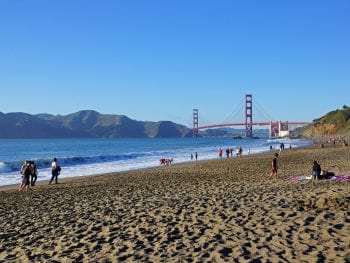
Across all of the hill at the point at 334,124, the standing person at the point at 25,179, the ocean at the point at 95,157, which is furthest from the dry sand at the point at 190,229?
the hill at the point at 334,124

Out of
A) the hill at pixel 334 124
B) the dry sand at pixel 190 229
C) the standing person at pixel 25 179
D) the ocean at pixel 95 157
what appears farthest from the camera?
the hill at pixel 334 124

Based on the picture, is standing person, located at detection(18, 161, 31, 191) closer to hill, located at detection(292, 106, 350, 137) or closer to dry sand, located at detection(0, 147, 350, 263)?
dry sand, located at detection(0, 147, 350, 263)

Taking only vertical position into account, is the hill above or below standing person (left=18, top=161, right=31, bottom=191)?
above

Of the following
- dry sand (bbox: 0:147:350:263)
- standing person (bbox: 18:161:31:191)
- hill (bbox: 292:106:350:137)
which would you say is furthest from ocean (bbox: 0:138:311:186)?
hill (bbox: 292:106:350:137)

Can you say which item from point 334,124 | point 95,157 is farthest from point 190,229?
point 334,124

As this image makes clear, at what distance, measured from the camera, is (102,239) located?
721 centimetres

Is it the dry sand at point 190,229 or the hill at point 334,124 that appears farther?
the hill at point 334,124

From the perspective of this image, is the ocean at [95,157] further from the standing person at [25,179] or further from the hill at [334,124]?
the hill at [334,124]

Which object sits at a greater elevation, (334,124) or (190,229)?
(334,124)

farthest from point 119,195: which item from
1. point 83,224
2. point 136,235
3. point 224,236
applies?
point 224,236

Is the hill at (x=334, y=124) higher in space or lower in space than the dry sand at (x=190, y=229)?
higher

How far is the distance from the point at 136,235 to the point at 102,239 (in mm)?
566

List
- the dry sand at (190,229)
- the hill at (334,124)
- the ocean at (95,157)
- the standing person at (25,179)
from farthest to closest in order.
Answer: the hill at (334,124)
the ocean at (95,157)
the standing person at (25,179)
the dry sand at (190,229)

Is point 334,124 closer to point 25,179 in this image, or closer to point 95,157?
point 95,157
